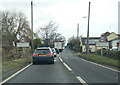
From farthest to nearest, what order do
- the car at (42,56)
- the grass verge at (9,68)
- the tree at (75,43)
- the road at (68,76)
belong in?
1. the tree at (75,43)
2. the car at (42,56)
3. the grass verge at (9,68)
4. the road at (68,76)

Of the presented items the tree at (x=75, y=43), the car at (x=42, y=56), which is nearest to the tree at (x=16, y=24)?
the tree at (x=75, y=43)

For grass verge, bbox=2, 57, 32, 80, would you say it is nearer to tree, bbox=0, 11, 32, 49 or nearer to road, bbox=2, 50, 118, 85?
road, bbox=2, 50, 118, 85

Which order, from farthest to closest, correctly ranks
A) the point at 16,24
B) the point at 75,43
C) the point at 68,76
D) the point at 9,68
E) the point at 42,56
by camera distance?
the point at 75,43 < the point at 16,24 < the point at 42,56 < the point at 9,68 < the point at 68,76

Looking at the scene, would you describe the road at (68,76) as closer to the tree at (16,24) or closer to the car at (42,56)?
the car at (42,56)

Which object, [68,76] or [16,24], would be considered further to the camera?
[16,24]

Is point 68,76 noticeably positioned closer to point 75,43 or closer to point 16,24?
point 16,24

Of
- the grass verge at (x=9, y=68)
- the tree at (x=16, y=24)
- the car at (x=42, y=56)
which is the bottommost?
the grass verge at (x=9, y=68)

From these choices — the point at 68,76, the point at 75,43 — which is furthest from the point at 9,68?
the point at 75,43

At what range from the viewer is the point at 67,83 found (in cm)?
971

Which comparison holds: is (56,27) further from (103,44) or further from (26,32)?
(103,44)

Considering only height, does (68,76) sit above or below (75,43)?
below

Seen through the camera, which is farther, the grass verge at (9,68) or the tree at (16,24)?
the tree at (16,24)

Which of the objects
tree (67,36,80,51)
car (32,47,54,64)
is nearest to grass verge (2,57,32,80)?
car (32,47,54,64)

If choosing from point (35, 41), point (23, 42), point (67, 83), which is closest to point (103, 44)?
point (23, 42)
